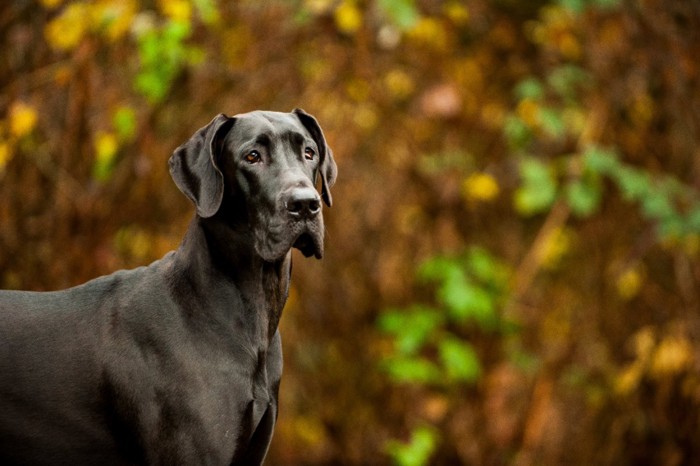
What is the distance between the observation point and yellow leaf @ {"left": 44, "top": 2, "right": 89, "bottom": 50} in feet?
19.3

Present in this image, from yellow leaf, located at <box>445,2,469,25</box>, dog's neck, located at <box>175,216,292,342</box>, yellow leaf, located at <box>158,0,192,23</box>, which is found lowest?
dog's neck, located at <box>175,216,292,342</box>

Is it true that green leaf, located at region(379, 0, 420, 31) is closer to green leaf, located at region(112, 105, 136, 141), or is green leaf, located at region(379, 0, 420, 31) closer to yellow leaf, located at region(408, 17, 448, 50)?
yellow leaf, located at region(408, 17, 448, 50)

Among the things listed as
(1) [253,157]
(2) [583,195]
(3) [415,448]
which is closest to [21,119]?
(1) [253,157]

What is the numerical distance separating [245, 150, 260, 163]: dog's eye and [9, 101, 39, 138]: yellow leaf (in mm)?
2777

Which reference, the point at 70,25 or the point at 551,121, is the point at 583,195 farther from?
the point at 70,25

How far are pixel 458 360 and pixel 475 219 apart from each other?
3.73 feet

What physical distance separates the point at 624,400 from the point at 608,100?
7.73 feet

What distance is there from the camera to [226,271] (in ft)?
11.7

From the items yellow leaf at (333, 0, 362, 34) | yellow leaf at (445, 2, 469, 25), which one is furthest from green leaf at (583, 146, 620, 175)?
yellow leaf at (333, 0, 362, 34)

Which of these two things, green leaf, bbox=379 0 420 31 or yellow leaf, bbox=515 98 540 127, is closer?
green leaf, bbox=379 0 420 31

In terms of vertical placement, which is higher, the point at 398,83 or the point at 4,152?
the point at 398,83

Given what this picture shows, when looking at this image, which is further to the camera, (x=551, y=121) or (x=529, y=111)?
(x=529, y=111)

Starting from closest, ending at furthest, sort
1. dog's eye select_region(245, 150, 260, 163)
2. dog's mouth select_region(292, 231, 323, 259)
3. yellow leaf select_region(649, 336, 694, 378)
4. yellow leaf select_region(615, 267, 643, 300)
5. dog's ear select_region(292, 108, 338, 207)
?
dog's mouth select_region(292, 231, 323, 259)
dog's eye select_region(245, 150, 260, 163)
dog's ear select_region(292, 108, 338, 207)
yellow leaf select_region(649, 336, 694, 378)
yellow leaf select_region(615, 267, 643, 300)

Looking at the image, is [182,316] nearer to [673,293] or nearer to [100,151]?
[100,151]
